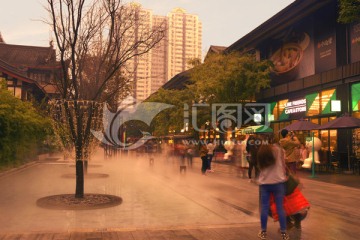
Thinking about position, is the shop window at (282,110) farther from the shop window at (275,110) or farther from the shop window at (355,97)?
the shop window at (355,97)

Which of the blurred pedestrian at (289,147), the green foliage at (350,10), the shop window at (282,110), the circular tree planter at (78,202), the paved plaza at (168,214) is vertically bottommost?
the paved plaza at (168,214)

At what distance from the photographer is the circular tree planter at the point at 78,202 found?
30.0ft

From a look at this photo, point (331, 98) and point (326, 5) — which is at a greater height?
point (326, 5)

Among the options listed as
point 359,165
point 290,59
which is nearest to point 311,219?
point 359,165

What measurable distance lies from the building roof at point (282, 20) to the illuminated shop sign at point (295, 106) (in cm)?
529

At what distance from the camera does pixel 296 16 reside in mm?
24578

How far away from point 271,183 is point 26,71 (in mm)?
51335

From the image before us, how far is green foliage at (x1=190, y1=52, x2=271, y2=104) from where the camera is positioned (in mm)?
27281

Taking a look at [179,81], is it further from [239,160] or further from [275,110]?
[239,160]

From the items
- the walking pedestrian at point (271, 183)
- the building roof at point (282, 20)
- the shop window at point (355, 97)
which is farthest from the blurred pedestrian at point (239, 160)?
the walking pedestrian at point (271, 183)

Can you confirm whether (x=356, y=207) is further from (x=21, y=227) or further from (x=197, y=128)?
(x=197, y=128)

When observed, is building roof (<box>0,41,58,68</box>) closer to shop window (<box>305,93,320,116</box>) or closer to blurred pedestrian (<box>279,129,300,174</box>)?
shop window (<box>305,93,320,116</box>)

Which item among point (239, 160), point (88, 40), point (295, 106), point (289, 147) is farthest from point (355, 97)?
point (88, 40)

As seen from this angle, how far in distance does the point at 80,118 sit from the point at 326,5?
700 inches
